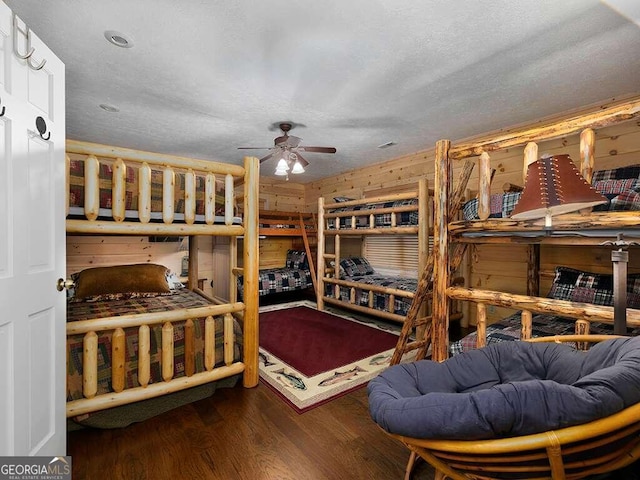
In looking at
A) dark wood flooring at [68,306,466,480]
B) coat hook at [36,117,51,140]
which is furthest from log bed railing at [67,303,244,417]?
coat hook at [36,117,51,140]

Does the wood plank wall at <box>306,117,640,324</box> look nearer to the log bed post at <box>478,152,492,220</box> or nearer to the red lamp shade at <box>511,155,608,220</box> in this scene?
the log bed post at <box>478,152,492,220</box>

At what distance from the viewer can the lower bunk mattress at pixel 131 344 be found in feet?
5.38

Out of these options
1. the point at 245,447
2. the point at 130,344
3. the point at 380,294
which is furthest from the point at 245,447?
the point at 380,294

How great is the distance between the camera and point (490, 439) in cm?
73

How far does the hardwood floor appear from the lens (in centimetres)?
140

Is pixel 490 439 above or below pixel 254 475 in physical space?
above

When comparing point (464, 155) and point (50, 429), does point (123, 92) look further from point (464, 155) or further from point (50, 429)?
point (464, 155)

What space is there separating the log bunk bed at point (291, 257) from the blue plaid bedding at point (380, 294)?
0.69m

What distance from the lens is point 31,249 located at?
3.85 ft

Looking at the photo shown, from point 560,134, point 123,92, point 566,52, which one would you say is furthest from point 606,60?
point 123,92

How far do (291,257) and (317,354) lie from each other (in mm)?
3058

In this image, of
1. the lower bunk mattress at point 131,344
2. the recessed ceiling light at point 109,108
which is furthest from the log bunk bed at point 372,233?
the recessed ceiling light at point 109,108

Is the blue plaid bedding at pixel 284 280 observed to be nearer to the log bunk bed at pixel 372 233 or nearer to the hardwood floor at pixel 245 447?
the log bunk bed at pixel 372 233

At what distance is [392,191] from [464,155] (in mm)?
3035
